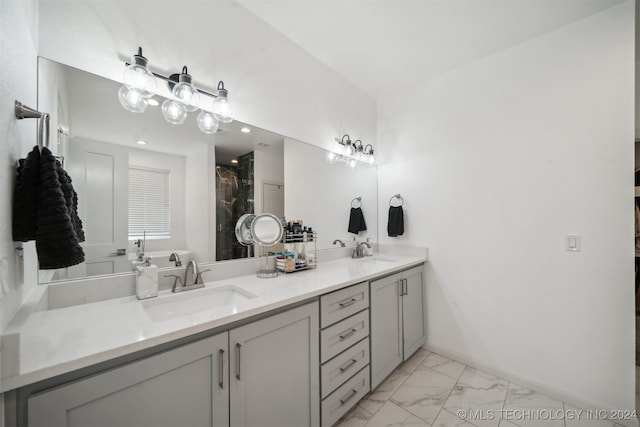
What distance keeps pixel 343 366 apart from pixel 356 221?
1368 mm

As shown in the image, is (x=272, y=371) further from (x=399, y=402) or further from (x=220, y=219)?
(x=399, y=402)

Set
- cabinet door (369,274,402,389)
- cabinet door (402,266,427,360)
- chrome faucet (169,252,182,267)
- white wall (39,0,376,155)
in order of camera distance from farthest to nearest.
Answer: cabinet door (402,266,427,360), cabinet door (369,274,402,389), chrome faucet (169,252,182,267), white wall (39,0,376,155)

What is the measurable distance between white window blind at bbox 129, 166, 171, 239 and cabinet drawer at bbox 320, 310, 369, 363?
3.32ft

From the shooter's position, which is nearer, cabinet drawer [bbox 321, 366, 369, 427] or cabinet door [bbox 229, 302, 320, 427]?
cabinet door [bbox 229, 302, 320, 427]

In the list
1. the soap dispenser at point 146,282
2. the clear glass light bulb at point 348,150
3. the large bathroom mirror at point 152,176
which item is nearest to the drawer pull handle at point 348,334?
the large bathroom mirror at point 152,176

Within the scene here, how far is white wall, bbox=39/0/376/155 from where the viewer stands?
1128 millimetres

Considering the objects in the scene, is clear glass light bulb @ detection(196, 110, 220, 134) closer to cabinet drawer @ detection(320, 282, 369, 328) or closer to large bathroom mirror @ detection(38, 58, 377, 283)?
large bathroom mirror @ detection(38, 58, 377, 283)

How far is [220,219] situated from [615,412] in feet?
8.67

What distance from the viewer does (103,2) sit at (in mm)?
1182

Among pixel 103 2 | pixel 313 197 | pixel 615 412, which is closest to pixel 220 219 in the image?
pixel 313 197

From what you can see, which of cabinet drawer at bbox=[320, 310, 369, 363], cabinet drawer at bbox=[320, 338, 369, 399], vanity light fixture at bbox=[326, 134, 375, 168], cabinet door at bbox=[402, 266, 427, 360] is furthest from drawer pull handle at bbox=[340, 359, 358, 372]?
vanity light fixture at bbox=[326, 134, 375, 168]

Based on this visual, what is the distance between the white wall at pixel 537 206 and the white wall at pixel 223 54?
0.96 meters

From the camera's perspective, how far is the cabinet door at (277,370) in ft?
3.39

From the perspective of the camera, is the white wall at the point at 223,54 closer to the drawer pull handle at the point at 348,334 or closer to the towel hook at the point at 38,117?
the towel hook at the point at 38,117
